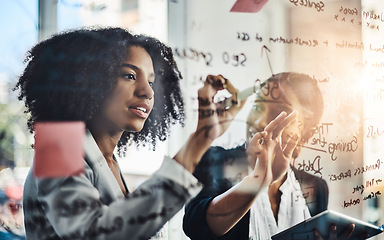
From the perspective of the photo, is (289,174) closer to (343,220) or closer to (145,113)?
(343,220)

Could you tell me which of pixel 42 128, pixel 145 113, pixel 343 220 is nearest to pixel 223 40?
pixel 145 113

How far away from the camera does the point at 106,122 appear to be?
3.83 ft

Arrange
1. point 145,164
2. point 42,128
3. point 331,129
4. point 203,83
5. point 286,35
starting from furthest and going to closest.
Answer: point 331,129, point 286,35, point 203,83, point 145,164, point 42,128

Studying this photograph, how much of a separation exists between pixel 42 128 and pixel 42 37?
0.74 ft

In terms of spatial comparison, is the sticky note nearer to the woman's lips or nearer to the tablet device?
the woman's lips

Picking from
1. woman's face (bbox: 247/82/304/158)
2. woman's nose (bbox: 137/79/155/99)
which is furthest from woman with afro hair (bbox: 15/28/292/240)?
woman's face (bbox: 247/82/304/158)

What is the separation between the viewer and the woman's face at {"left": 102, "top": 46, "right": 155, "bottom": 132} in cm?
117

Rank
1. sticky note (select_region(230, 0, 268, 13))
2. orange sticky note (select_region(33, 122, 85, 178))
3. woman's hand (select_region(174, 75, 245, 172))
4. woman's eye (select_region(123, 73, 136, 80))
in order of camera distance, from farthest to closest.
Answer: sticky note (select_region(230, 0, 268, 13))
woman's hand (select_region(174, 75, 245, 172))
woman's eye (select_region(123, 73, 136, 80))
orange sticky note (select_region(33, 122, 85, 178))

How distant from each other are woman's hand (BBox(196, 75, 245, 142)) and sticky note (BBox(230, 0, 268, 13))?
23cm

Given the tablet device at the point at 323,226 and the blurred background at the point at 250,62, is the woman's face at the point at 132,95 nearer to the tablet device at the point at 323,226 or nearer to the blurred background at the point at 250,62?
the blurred background at the point at 250,62

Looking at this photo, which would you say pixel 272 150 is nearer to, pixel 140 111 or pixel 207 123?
pixel 207 123

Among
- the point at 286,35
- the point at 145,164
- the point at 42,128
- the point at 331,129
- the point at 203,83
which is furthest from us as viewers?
the point at 331,129

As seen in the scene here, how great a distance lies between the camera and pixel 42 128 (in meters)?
1.08

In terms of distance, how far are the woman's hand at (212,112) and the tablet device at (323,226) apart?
45 centimetres
